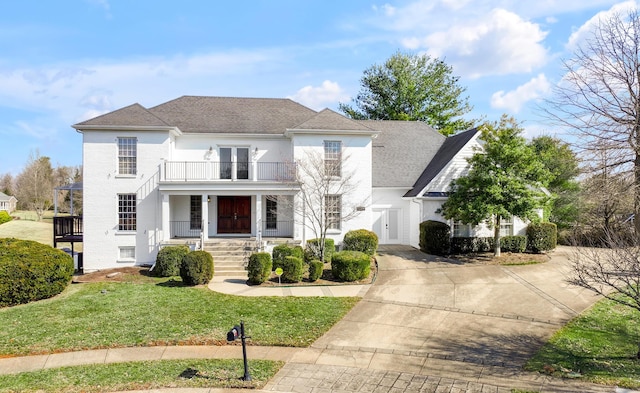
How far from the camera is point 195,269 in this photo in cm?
1509

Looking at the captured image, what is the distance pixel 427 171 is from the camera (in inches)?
891

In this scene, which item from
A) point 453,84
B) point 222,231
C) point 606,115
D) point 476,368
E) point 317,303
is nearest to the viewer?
point 476,368

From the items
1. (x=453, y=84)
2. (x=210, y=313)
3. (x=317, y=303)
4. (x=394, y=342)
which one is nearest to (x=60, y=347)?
(x=210, y=313)

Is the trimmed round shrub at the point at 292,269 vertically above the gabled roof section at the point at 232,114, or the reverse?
the gabled roof section at the point at 232,114

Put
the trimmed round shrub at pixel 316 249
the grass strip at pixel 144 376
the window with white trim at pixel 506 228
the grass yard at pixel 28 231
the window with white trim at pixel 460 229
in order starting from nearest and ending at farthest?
the grass strip at pixel 144 376 < the trimmed round shrub at pixel 316 249 < the window with white trim at pixel 460 229 < the window with white trim at pixel 506 228 < the grass yard at pixel 28 231

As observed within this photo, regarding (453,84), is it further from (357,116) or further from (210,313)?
(210,313)

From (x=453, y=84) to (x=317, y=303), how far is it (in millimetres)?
37440

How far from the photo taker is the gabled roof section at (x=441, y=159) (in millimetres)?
20875

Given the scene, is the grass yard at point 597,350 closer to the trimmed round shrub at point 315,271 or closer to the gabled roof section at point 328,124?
the trimmed round shrub at point 315,271

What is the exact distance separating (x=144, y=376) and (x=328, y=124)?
583 inches

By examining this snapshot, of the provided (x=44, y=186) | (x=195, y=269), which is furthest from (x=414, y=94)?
(x=44, y=186)

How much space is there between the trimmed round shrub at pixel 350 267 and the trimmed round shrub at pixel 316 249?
2.56 metres

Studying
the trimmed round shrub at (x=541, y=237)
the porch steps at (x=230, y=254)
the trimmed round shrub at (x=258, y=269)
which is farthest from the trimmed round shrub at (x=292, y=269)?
the trimmed round shrub at (x=541, y=237)

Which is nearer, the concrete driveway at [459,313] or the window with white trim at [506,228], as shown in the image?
the concrete driveway at [459,313]
